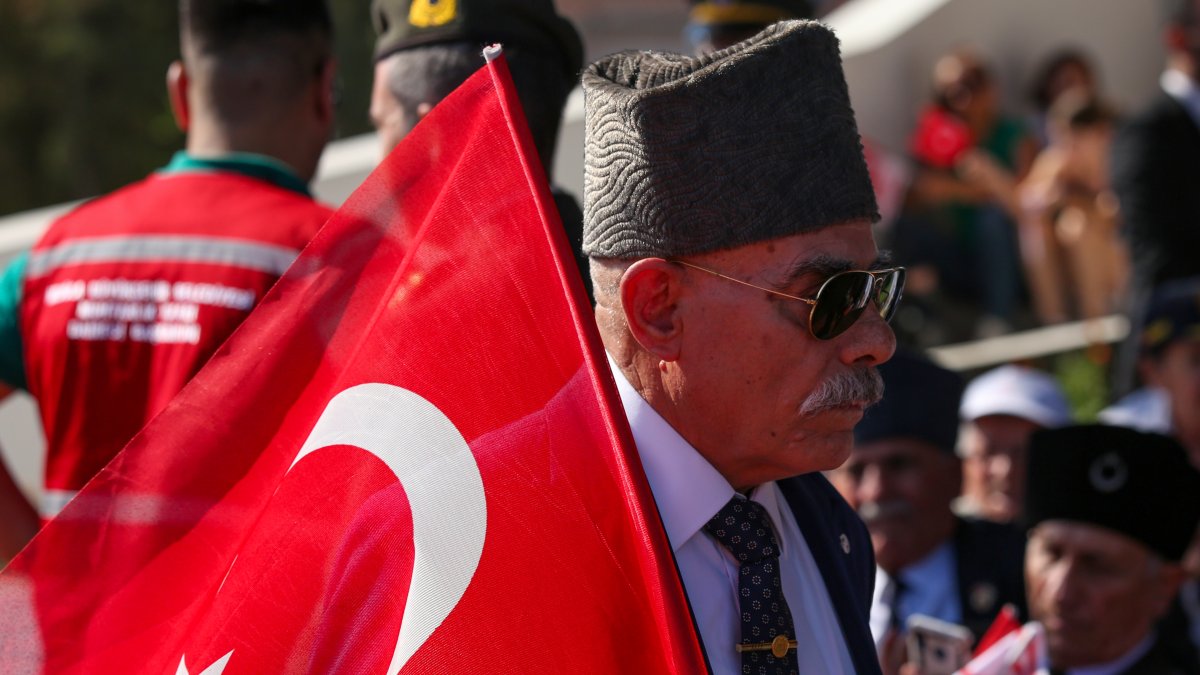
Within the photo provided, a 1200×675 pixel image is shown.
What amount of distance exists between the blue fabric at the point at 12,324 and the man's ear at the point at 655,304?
154cm

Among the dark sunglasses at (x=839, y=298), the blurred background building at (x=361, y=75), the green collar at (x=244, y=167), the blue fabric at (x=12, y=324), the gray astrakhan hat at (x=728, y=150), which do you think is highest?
the gray astrakhan hat at (x=728, y=150)

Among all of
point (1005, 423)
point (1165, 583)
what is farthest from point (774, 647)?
point (1005, 423)

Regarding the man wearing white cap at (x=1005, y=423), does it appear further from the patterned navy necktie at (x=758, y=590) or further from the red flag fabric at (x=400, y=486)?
the red flag fabric at (x=400, y=486)

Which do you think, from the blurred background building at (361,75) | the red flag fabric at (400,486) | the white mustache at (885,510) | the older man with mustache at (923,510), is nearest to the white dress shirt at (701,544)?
the red flag fabric at (400,486)

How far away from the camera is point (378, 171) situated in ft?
8.03

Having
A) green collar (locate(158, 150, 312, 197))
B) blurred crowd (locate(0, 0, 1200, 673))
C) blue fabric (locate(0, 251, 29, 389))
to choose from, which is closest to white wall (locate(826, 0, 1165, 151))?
blurred crowd (locate(0, 0, 1200, 673))

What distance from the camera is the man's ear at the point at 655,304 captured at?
235 centimetres

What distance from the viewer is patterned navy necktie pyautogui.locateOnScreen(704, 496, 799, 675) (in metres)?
2.33

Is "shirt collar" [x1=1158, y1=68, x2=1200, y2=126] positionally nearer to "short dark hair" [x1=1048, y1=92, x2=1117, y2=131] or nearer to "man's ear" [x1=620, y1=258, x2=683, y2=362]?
"short dark hair" [x1=1048, y1=92, x2=1117, y2=131]

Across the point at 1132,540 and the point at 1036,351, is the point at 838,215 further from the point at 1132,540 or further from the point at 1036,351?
the point at 1036,351

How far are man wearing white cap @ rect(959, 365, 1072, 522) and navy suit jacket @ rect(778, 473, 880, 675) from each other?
121 inches

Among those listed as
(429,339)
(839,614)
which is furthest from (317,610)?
(839,614)

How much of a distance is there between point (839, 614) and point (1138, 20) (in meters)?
10.8

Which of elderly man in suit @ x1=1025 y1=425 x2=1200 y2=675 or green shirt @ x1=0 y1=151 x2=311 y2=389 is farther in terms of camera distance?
elderly man in suit @ x1=1025 y1=425 x2=1200 y2=675
